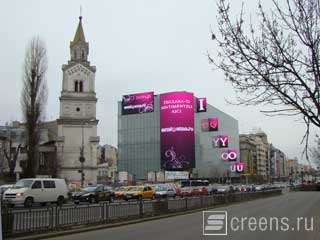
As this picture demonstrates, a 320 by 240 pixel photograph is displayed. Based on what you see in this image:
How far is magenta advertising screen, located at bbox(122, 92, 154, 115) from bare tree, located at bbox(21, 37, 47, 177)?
34555 mm

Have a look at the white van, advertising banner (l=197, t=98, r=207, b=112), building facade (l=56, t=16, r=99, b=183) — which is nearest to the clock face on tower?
building facade (l=56, t=16, r=99, b=183)

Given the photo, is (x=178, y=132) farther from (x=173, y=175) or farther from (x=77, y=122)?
(x=77, y=122)

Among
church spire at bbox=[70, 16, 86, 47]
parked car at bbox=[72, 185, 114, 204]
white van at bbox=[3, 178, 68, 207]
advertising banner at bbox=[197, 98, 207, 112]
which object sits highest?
church spire at bbox=[70, 16, 86, 47]

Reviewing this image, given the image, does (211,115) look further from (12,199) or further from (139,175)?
(12,199)

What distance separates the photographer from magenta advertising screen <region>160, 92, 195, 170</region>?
82.2m

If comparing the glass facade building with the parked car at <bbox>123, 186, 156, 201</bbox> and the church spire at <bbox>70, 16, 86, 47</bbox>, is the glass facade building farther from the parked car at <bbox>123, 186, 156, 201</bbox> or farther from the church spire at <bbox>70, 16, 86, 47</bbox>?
the parked car at <bbox>123, 186, 156, 201</bbox>

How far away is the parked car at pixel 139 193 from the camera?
159 feet

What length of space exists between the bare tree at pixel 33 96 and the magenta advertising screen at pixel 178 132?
34.8 m

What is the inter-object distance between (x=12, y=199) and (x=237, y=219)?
48.4 ft

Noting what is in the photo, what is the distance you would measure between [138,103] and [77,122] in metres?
13.0

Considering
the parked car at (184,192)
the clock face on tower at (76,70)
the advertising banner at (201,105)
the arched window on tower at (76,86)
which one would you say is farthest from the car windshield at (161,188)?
Answer: the clock face on tower at (76,70)

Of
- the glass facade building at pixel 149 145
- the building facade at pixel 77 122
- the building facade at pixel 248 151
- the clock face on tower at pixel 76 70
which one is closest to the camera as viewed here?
the building facade at pixel 77 122

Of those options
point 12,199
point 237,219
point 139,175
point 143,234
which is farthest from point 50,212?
point 139,175

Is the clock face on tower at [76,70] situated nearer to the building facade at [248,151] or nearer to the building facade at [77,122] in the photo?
the building facade at [77,122]
